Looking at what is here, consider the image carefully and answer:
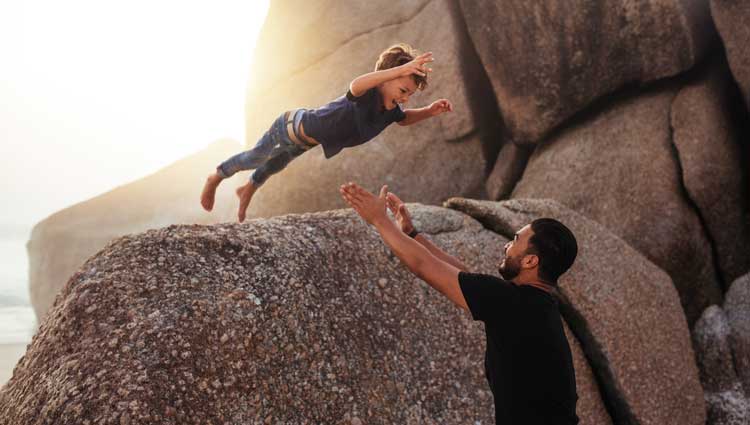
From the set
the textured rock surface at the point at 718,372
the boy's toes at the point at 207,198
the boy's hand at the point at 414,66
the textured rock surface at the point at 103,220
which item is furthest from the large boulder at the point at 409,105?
the textured rock surface at the point at 103,220

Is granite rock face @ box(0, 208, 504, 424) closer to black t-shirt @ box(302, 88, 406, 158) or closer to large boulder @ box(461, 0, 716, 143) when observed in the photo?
black t-shirt @ box(302, 88, 406, 158)

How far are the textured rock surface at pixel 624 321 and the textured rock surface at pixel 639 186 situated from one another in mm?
1788

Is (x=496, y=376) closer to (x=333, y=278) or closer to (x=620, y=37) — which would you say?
(x=333, y=278)

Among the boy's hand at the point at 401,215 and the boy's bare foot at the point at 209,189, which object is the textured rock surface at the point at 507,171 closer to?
the boy's bare foot at the point at 209,189

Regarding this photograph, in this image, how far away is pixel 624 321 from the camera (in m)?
6.81

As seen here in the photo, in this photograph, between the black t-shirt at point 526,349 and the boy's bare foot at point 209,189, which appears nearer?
the black t-shirt at point 526,349

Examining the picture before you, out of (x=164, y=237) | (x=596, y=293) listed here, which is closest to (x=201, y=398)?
(x=164, y=237)

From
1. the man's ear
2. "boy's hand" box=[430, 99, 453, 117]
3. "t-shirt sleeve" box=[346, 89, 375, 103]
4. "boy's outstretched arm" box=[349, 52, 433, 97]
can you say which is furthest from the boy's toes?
the man's ear

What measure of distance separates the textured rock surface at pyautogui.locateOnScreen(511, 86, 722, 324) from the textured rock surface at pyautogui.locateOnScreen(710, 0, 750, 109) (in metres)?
1.14

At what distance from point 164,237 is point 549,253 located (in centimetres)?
313

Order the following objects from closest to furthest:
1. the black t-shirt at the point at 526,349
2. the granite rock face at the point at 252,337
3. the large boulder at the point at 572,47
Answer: the black t-shirt at the point at 526,349 → the granite rock face at the point at 252,337 → the large boulder at the point at 572,47

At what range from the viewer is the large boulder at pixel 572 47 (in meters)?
9.96

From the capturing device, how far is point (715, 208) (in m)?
9.54

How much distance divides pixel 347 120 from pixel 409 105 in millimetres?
6996
